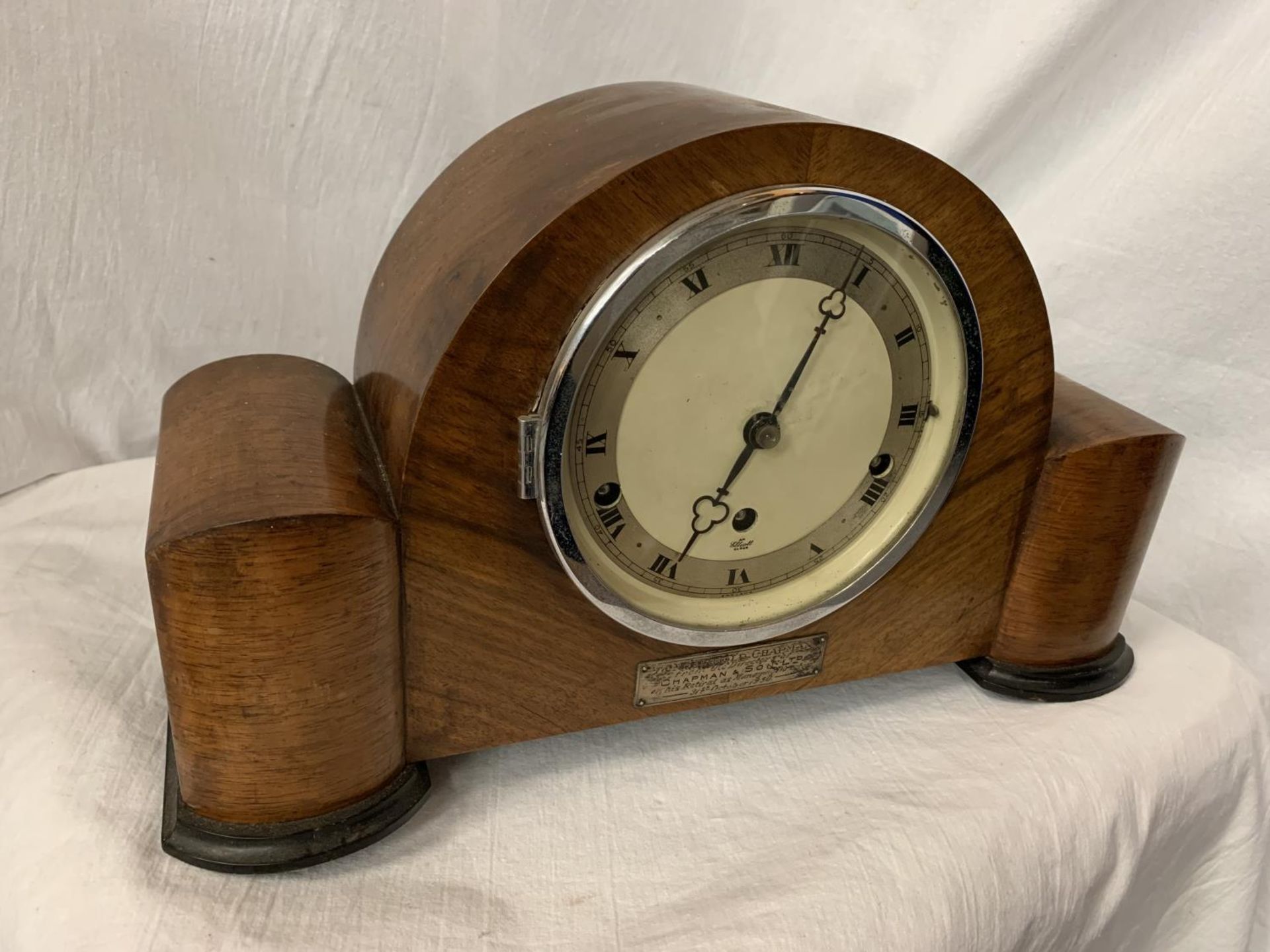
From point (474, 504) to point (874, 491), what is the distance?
34cm

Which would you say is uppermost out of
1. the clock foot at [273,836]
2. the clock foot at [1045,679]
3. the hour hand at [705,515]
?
the hour hand at [705,515]

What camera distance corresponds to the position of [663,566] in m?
0.91

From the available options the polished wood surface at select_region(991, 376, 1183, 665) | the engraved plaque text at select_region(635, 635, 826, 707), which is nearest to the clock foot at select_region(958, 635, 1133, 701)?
the polished wood surface at select_region(991, 376, 1183, 665)

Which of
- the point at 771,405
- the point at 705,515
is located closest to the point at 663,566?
the point at 705,515

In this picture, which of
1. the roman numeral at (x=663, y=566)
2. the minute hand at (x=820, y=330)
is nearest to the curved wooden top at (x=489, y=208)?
the minute hand at (x=820, y=330)

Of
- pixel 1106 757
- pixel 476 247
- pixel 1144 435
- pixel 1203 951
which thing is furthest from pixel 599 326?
pixel 1203 951

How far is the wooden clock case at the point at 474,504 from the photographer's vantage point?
2.53ft

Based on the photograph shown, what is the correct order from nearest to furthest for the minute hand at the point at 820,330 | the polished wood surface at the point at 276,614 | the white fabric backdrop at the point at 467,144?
1. the polished wood surface at the point at 276,614
2. the minute hand at the point at 820,330
3. the white fabric backdrop at the point at 467,144

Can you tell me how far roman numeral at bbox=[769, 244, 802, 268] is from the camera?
2.70 ft

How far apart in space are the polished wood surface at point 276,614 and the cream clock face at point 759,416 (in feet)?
0.48

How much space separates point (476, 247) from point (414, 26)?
0.64 metres

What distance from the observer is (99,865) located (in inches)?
33.0

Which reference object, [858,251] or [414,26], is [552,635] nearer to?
[858,251]

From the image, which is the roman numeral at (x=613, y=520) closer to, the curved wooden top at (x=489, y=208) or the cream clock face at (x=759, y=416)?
the cream clock face at (x=759, y=416)
